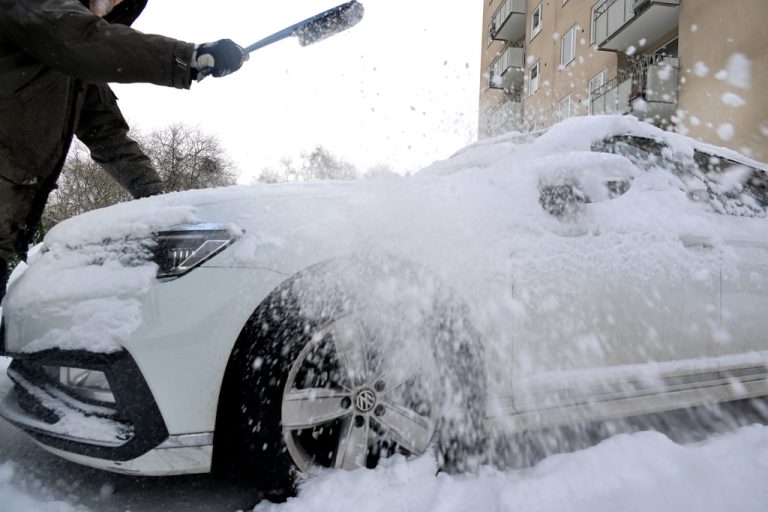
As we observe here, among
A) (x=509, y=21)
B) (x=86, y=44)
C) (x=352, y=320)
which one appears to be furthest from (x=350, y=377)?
(x=509, y=21)

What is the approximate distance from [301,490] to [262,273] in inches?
29.6

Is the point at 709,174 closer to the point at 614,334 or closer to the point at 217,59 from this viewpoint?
the point at 614,334

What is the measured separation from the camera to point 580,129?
264 centimetres

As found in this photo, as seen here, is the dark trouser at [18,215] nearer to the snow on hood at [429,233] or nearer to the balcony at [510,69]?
the snow on hood at [429,233]

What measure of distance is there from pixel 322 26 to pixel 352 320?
6.45 ft


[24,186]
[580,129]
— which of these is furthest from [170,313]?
[580,129]

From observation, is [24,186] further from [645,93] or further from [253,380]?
[645,93]

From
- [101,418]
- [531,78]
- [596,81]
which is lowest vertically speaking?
[101,418]

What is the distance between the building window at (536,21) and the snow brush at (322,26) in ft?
71.2

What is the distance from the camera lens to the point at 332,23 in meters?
2.99

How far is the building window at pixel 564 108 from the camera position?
58.5ft

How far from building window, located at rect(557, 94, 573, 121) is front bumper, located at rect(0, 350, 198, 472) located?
58.8ft

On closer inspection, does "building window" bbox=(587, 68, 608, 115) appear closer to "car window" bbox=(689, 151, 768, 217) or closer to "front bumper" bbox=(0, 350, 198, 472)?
"car window" bbox=(689, 151, 768, 217)

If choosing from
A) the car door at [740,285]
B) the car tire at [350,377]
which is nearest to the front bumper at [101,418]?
the car tire at [350,377]
